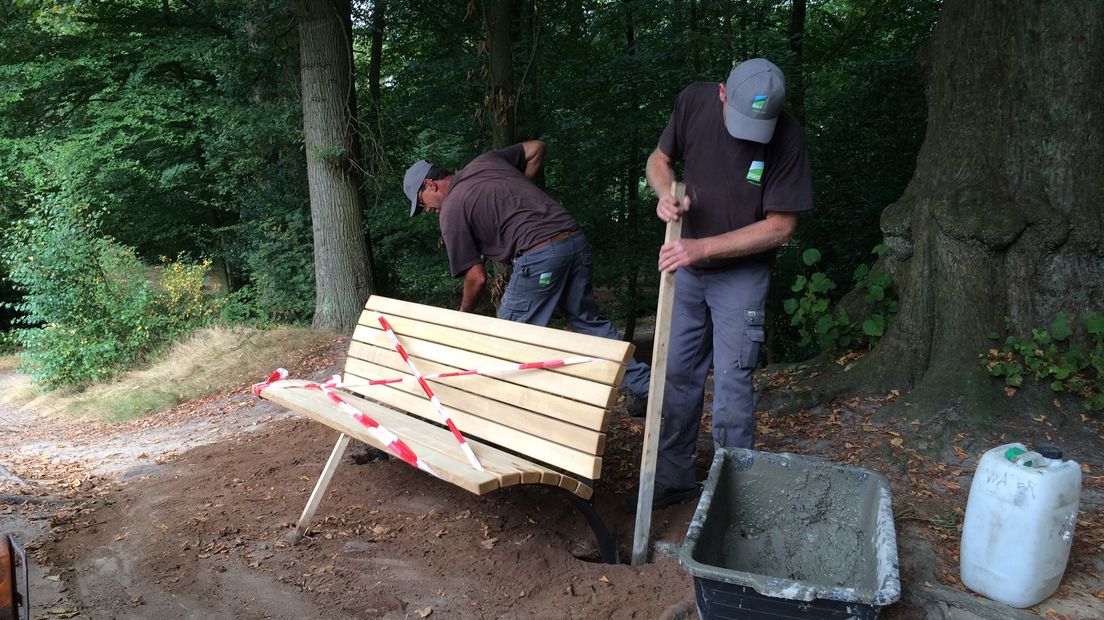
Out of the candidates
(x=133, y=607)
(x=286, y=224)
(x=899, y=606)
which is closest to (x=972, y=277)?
(x=899, y=606)

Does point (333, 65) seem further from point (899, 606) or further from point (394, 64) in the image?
point (899, 606)

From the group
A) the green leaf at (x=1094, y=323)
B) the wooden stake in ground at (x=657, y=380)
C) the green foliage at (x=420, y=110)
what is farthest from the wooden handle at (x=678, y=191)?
the green foliage at (x=420, y=110)

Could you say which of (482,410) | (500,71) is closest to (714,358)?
(482,410)

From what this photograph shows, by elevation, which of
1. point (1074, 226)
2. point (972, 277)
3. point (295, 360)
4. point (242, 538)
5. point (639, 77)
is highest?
point (639, 77)

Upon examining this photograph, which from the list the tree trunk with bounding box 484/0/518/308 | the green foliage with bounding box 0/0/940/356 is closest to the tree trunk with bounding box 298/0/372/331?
the green foliage with bounding box 0/0/940/356

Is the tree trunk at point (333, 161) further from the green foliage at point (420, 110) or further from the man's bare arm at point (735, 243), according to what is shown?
the man's bare arm at point (735, 243)

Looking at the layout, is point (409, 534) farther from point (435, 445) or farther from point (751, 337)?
point (751, 337)

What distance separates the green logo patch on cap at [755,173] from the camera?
3121 millimetres

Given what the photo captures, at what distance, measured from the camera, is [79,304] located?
984 centimetres

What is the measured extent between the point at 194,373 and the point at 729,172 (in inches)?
279

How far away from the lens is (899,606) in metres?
2.73

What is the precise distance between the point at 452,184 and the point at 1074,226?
134 inches

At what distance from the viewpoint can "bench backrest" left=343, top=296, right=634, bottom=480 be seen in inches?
115

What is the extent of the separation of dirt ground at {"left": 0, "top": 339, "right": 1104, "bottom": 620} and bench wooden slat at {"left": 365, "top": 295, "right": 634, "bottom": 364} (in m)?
0.90
